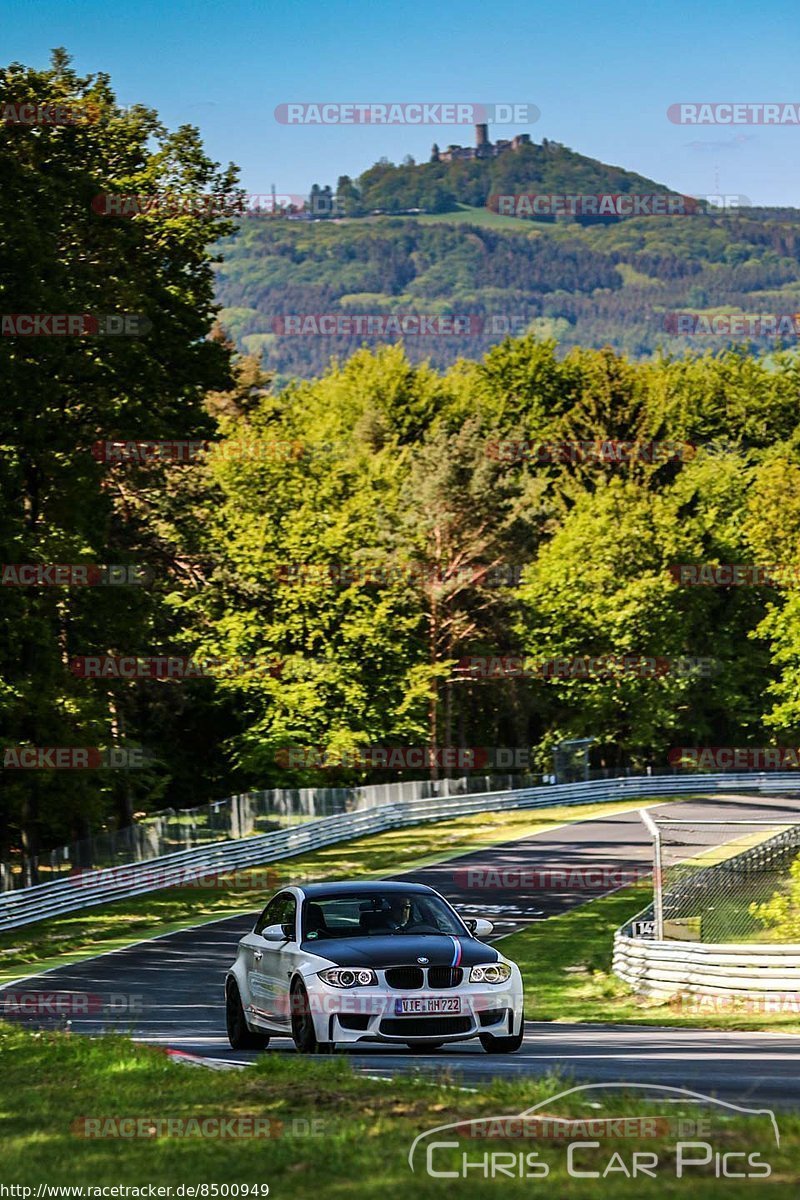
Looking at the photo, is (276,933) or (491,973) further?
(276,933)

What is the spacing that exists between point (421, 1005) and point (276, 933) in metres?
1.94

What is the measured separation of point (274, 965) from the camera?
1370 cm

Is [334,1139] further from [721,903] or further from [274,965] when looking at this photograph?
[721,903]

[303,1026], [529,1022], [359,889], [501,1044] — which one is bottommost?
[529,1022]

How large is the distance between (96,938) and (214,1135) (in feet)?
80.5

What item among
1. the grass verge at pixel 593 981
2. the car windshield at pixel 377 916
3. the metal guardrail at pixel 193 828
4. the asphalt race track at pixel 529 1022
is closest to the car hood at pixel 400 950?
the car windshield at pixel 377 916

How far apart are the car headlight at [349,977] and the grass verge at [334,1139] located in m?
1.32

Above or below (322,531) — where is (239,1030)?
below

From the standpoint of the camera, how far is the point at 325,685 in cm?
6047

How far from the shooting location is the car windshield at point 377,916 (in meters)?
13.7

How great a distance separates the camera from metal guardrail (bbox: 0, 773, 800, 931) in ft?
114

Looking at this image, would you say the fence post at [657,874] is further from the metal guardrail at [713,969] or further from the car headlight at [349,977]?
the car headlight at [349,977]

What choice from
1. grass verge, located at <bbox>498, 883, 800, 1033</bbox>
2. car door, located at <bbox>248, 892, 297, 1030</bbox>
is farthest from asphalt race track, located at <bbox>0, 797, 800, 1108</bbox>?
grass verge, located at <bbox>498, 883, 800, 1033</bbox>

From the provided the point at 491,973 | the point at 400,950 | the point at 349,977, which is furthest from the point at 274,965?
the point at 491,973
